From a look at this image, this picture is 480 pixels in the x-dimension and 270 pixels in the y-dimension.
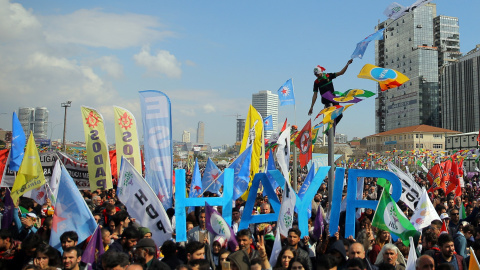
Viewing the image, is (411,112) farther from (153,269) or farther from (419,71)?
(153,269)

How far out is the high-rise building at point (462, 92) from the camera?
76312 millimetres

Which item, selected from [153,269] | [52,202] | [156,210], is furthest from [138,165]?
[153,269]

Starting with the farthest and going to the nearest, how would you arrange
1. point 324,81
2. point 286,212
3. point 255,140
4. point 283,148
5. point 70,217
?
point 255,140, point 283,148, point 324,81, point 286,212, point 70,217

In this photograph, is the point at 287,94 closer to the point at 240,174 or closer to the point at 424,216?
the point at 240,174

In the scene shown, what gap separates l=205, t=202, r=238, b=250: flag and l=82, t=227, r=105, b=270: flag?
1553 mm

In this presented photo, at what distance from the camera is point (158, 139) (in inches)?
343

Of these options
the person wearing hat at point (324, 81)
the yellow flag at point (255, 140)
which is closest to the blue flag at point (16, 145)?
the yellow flag at point (255, 140)

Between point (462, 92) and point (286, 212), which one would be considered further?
point (462, 92)

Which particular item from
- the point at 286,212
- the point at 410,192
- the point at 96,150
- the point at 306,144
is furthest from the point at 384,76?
the point at 96,150

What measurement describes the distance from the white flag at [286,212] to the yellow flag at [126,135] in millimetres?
4259

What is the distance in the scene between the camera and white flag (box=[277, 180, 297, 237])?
720 cm

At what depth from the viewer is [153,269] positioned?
16.5 ft

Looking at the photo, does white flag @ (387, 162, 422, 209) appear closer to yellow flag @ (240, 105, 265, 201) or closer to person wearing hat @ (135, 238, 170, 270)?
yellow flag @ (240, 105, 265, 201)

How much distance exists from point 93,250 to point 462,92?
8351 centimetres
